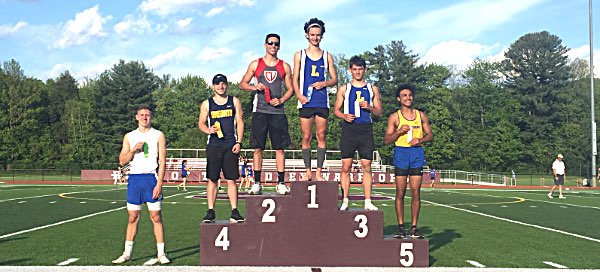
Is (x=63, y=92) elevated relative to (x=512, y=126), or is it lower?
elevated

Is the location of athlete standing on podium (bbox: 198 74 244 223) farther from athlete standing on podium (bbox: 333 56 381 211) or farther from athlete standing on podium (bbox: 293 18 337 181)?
athlete standing on podium (bbox: 333 56 381 211)

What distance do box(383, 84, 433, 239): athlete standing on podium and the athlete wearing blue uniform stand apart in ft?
10.6

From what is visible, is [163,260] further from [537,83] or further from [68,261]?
[537,83]

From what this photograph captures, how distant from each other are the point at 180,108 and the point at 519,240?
233ft

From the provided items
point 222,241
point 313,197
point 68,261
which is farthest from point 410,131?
point 68,261

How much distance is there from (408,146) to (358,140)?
2.52 feet

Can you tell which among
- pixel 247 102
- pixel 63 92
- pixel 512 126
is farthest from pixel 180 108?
pixel 512 126

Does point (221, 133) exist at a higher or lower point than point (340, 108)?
lower

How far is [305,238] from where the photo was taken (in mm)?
7387

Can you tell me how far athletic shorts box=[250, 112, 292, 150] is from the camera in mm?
7930

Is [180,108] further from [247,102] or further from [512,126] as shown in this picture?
[512,126]

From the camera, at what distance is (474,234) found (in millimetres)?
10852

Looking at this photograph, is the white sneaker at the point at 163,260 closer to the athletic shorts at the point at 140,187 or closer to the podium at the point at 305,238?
the podium at the point at 305,238

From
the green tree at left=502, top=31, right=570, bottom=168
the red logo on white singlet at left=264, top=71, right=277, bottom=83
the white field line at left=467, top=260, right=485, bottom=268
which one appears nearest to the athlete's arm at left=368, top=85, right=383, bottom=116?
the red logo on white singlet at left=264, top=71, right=277, bottom=83
